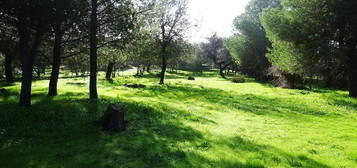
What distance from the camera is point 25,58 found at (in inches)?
722

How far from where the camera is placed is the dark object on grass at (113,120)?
46.8ft

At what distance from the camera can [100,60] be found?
111 feet

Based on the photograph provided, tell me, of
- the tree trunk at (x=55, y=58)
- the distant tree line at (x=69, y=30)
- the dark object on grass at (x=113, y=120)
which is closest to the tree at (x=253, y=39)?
the distant tree line at (x=69, y=30)

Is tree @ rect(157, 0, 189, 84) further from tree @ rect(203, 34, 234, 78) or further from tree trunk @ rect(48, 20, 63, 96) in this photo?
tree @ rect(203, 34, 234, 78)

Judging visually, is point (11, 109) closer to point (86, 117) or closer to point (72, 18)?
point (86, 117)

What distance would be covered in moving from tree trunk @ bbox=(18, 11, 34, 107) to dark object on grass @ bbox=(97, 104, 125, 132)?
327 inches

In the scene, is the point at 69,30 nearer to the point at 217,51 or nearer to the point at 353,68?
the point at 353,68

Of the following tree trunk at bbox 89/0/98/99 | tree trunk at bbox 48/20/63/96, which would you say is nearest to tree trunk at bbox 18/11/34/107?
tree trunk at bbox 48/20/63/96

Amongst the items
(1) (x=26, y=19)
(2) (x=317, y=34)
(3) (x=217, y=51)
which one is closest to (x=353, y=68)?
(2) (x=317, y=34)

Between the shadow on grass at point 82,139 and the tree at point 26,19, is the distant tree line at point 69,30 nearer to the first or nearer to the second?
the tree at point 26,19

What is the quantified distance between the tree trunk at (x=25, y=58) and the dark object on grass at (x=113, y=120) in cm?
830

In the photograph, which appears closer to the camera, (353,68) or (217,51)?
(353,68)

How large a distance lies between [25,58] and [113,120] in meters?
9.21

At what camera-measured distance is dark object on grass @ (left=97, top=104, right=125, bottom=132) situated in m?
14.3
